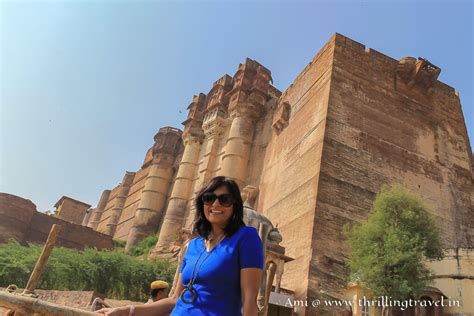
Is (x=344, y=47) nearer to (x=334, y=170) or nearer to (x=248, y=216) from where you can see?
(x=334, y=170)

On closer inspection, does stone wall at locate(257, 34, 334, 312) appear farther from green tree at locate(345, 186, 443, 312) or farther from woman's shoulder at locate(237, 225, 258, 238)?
woman's shoulder at locate(237, 225, 258, 238)

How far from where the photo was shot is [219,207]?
5.56ft

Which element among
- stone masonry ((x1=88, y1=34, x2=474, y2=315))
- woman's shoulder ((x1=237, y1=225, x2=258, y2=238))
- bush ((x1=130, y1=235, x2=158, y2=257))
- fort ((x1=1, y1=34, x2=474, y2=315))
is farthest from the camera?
bush ((x1=130, y1=235, x2=158, y2=257))

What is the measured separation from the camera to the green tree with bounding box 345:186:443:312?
8.86m

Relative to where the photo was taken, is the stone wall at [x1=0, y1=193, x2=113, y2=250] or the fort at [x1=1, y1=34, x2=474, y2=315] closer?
the fort at [x1=1, y1=34, x2=474, y2=315]

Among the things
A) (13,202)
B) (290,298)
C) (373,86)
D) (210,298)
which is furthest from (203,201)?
(13,202)

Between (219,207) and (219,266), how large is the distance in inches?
10.6

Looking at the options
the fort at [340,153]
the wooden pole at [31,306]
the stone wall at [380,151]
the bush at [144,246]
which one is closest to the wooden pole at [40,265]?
the fort at [340,153]

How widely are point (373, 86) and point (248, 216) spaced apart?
9877mm

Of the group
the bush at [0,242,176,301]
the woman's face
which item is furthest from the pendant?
the bush at [0,242,176,301]

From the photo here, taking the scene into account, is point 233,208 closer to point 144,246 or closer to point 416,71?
point 416,71

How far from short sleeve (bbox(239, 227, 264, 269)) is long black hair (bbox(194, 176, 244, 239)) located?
122mm

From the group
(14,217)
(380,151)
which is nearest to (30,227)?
(14,217)

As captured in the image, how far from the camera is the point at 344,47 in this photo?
53.4 feet
